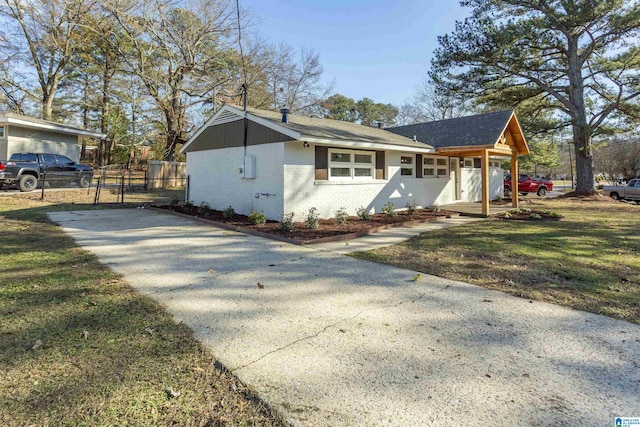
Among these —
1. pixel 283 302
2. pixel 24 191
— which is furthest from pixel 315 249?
pixel 24 191

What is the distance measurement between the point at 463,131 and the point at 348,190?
252 inches

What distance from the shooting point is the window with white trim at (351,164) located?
10273mm

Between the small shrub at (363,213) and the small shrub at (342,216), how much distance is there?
1.42 feet

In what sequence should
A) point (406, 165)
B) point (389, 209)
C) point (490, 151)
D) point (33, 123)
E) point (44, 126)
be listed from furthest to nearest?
1. point (44, 126)
2. point (33, 123)
3. point (406, 165)
4. point (490, 151)
5. point (389, 209)

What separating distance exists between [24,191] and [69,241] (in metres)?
11.8

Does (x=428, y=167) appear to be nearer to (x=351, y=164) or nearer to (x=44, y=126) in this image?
(x=351, y=164)

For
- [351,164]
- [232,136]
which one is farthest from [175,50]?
[351,164]

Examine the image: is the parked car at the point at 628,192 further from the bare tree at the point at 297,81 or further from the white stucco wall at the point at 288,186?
the bare tree at the point at 297,81

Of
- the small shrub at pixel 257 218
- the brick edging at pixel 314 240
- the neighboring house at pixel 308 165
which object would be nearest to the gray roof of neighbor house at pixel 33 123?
the neighboring house at pixel 308 165

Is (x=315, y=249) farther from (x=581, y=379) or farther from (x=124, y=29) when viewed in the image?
(x=124, y=29)

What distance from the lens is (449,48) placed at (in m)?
18.1

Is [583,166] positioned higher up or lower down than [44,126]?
lower down

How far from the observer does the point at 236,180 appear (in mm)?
10961

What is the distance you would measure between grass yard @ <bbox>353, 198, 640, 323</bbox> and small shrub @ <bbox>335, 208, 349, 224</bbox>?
245cm
